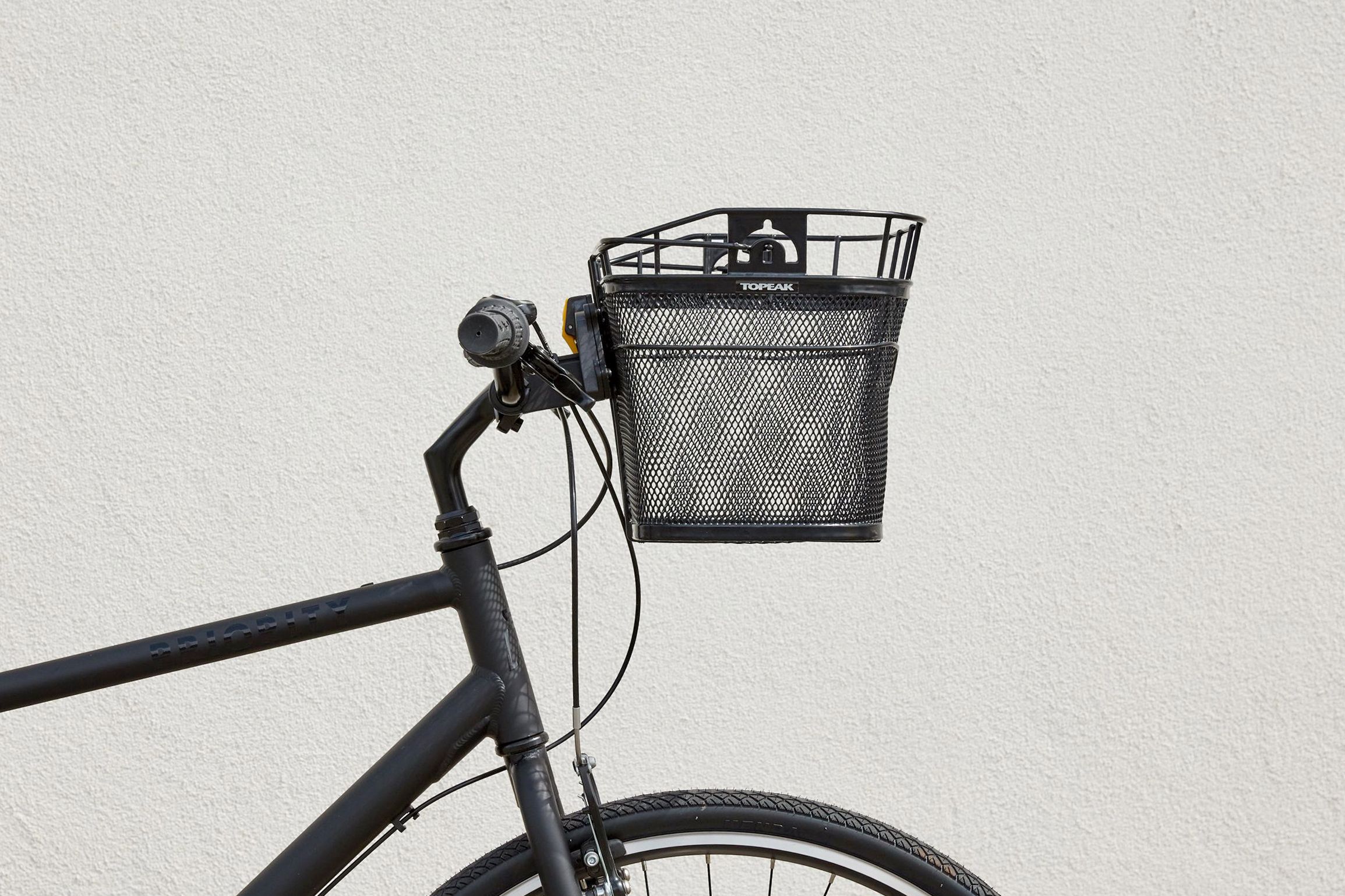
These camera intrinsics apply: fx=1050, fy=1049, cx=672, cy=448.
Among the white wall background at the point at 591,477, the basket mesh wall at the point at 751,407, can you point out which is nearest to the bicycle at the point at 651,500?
the basket mesh wall at the point at 751,407

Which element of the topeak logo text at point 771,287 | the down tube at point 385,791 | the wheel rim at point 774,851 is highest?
the topeak logo text at point 771,287

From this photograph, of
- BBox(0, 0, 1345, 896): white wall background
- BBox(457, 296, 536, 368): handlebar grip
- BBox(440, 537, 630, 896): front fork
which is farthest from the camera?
BBox(0, 0, 1345, 896): white wall background

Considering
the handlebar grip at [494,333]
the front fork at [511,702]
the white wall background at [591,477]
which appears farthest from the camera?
the white wall background at [591,477]

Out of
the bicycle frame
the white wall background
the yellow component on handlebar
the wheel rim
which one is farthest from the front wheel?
the white wall background

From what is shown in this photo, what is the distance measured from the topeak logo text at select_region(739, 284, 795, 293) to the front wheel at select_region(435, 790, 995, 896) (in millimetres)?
496

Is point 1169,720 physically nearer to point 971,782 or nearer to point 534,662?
point 971,782

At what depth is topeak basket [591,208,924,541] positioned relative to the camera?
785 millimetres

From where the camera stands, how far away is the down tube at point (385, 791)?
94cm

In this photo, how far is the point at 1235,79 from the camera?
5.34 feet

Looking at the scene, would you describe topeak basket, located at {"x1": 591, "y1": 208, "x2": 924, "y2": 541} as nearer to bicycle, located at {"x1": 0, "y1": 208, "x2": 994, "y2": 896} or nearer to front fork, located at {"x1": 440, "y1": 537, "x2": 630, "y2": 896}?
bicycle, located at {"x1": 0, "y1": 208, "x2": 994, "y2": 896}

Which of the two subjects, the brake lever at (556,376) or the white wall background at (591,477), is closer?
the brake lever at (556,376)

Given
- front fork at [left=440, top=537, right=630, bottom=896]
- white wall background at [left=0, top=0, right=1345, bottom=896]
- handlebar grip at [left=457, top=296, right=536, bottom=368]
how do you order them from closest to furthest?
handlebar grip at [left=457, top=296, right=536, bottom=368] → front fork at [left=440, top=537, right=630, bottom=896] → white wall background at [left=0, top=0, right=1345, bottom=896]

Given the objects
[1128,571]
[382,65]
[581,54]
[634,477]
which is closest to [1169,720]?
[1128,571]

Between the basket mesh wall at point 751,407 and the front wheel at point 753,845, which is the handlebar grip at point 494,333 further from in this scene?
the front wheel at point 753,845
